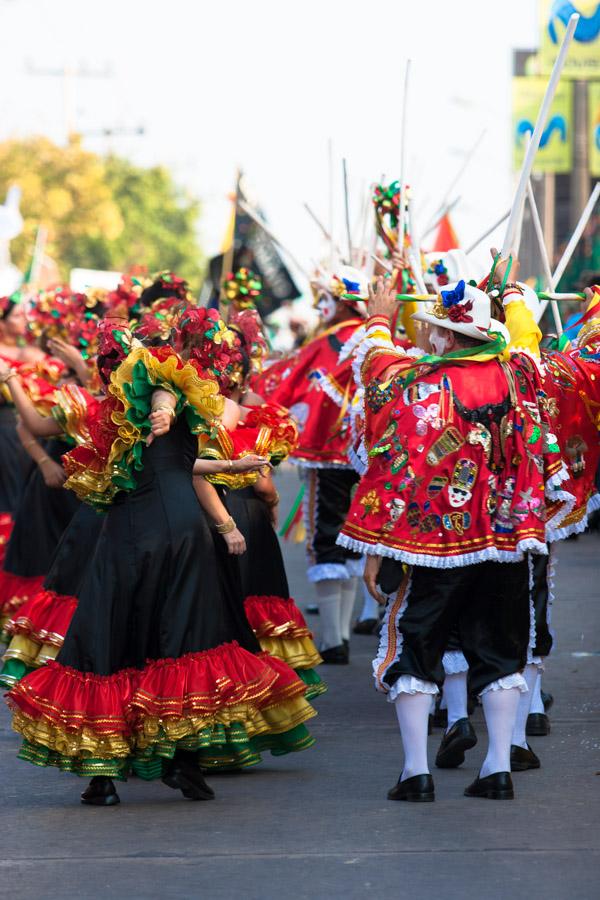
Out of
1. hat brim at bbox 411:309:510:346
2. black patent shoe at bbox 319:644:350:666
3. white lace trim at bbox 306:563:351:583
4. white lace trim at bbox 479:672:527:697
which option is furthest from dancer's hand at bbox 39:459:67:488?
white lace trim at bbox 479:672:527:697

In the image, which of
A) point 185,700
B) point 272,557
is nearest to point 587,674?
point 272,557

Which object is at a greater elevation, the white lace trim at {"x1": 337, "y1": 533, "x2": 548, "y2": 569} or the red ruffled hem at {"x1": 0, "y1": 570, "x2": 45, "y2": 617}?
the white lace trim at {"x1": 337, "y1": 533, "x2": 548, "y2": 569}

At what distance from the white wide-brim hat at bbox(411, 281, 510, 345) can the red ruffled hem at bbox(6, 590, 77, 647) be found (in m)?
2.38

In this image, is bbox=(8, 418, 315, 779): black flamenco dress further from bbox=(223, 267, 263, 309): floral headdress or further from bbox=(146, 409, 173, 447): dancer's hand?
bbox=(223, 267, 263, 309): floral headdress

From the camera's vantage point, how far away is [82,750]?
6273 millimetres

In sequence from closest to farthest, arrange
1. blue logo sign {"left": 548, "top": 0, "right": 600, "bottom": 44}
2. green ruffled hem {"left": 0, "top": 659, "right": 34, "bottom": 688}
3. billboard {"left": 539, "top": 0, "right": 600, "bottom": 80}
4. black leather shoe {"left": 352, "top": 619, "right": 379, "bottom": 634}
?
green ruffled hem {"left": 0, "top": 659, "right": 34, "bottom": 688}, black leather shoe {"left": 352, "top": 619, "right": 379, "bottom": 634}, blue logo sign {"left": 548, "top": 0, "right": 600, "bottom": 44}, billboard {"left": 539, "top": 0, "right": 600, "bottom": 80}

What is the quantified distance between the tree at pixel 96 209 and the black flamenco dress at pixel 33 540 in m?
28.4

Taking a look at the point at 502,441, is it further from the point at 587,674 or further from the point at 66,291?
the point at 66,291

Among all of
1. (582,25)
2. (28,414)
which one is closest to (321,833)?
(28,414)

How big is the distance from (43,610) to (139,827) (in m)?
1.91

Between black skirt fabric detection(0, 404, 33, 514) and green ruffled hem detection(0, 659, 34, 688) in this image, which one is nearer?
green ruffled hem detection(0, 659, 34, 688)

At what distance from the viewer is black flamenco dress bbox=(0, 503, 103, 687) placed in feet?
25.6

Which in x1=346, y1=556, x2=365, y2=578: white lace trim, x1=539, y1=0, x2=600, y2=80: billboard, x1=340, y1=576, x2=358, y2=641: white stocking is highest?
x1=539, y1=0, x2=600, y2=80: billboard

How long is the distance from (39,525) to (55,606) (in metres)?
1.89
